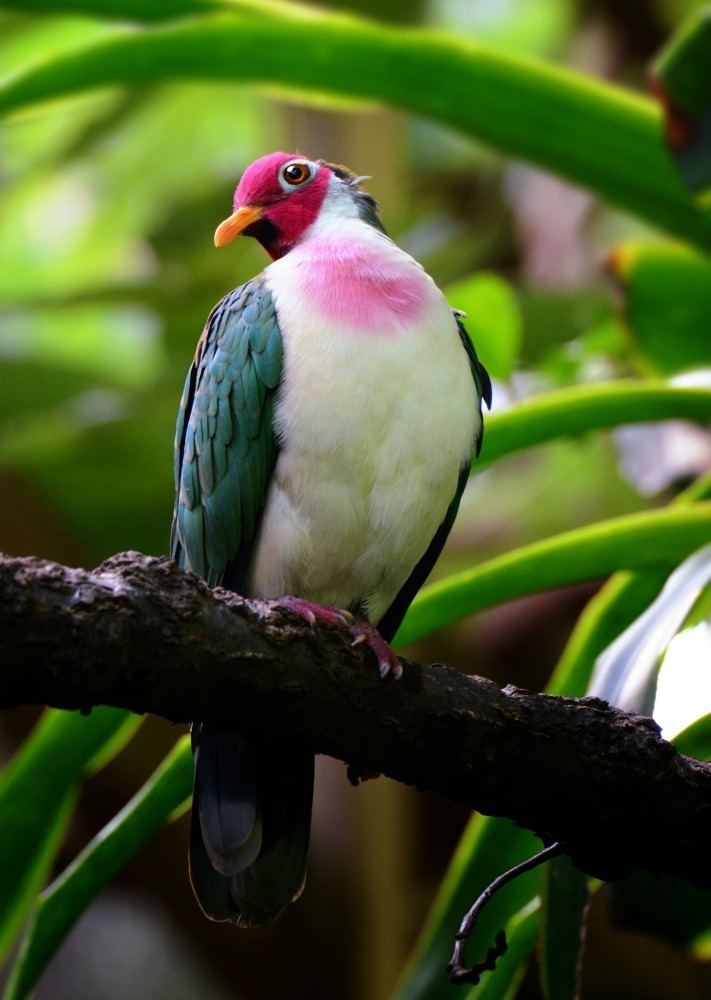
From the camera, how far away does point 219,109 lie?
17.5ft

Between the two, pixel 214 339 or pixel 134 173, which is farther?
pixel 134 173

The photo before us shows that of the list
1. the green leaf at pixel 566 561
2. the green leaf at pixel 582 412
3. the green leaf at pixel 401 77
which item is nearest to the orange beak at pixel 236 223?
the green leaf at pixel 401 77

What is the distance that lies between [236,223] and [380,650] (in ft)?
2.61

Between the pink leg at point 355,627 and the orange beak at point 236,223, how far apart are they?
594 mm

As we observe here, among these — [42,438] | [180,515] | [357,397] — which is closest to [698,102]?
[357,397]

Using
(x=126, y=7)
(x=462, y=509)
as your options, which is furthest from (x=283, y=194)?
(x=462, y=509)

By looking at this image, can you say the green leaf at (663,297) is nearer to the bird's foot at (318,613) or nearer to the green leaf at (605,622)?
the green leaf at (605,622)

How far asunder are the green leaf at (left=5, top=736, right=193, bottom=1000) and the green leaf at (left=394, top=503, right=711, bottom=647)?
0.48 meters

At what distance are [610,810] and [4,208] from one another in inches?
158

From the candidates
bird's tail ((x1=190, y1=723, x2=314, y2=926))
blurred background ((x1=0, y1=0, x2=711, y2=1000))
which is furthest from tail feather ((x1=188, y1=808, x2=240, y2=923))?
blurred background ((x1=0, y1=0, x2=711, y2=1000))

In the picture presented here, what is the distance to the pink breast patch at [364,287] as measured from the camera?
1856mm

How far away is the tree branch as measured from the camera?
1.23 m

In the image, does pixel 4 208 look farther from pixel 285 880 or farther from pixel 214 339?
pixel 285 880

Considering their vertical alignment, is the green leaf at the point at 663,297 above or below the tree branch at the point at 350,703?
above
